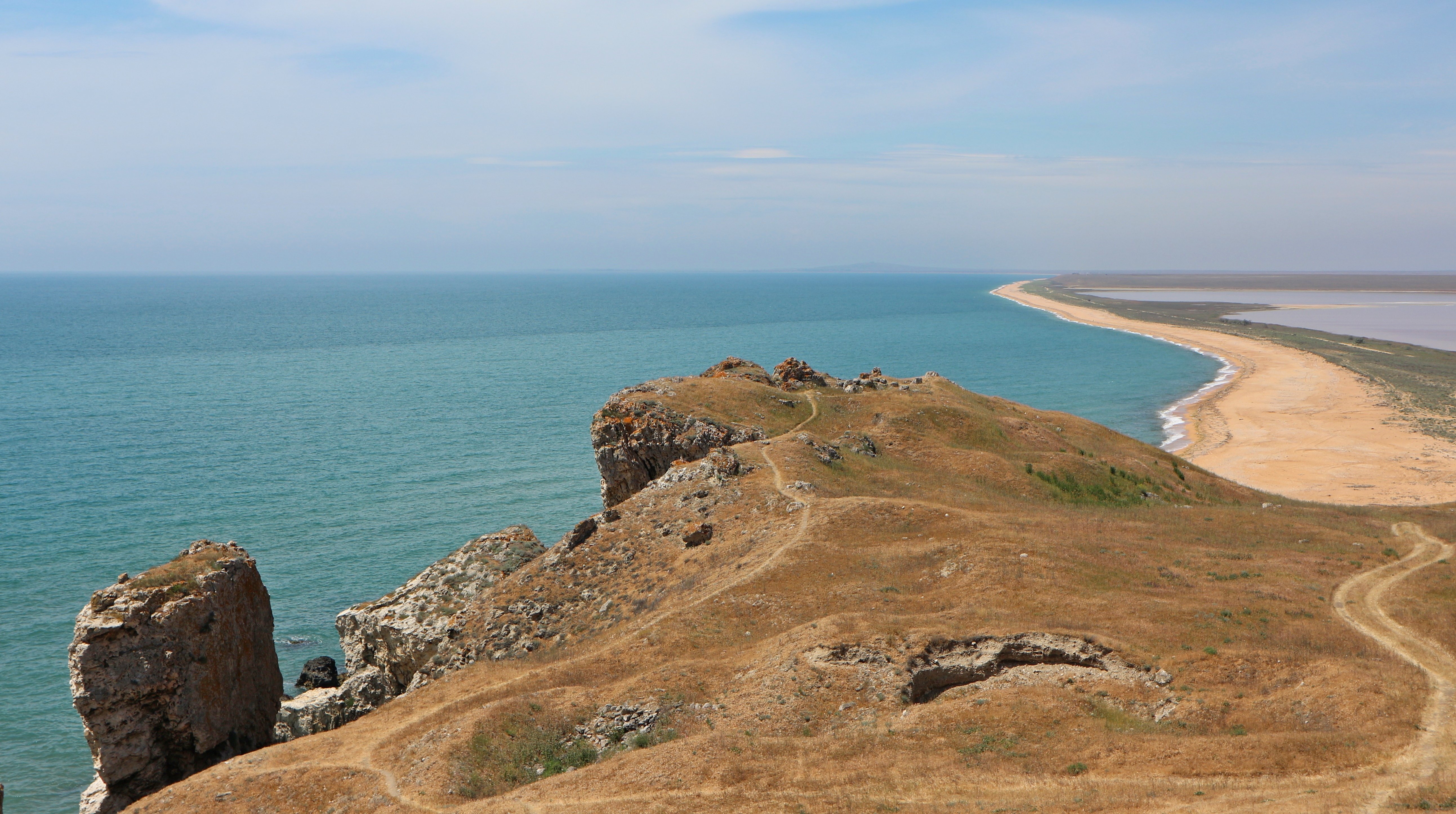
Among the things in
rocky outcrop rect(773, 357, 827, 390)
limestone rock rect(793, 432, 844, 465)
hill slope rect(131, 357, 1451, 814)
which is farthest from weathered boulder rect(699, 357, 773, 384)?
hill slope rect(131, 357, 1451, 814)

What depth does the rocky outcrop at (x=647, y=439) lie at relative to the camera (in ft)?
189

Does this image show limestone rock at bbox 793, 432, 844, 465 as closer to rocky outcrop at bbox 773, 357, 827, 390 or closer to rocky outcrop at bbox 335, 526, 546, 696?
rocky outcrop at bbox 335, 526, 546, 696

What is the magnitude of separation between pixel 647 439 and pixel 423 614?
2046 centimetres

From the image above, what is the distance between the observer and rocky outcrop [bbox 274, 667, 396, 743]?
38.2 meters

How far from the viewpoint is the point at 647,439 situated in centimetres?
5794

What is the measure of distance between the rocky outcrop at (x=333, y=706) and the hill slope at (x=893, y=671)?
5235 mm

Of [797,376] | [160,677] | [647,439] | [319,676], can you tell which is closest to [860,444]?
[647,439]

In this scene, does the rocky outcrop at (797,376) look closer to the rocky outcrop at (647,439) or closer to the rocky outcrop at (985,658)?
the rocky outcrop at (647,439)

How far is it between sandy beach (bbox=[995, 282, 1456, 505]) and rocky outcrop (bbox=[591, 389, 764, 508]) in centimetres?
5083

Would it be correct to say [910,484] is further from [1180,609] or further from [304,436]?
[304,436]

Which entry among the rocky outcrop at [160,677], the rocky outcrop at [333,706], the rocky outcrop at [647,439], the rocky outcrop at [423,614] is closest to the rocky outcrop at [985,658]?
the rocky outcrop at [423,614]

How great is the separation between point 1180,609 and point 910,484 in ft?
62.9

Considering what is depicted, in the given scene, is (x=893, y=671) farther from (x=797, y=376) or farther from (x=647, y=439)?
(x=797, y=376)

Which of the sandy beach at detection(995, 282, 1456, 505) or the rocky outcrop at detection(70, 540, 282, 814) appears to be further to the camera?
the sandy beach at detection(995, 282, 1456, 505)
